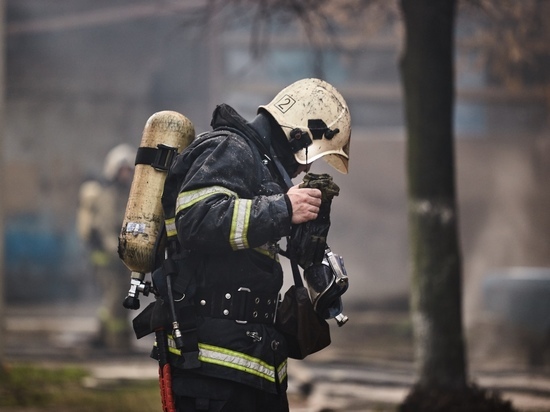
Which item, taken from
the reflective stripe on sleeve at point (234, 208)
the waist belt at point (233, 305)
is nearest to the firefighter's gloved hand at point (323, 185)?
the reflective stripe on sleeve at point (234, 208)

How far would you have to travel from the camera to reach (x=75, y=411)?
25.7 feet

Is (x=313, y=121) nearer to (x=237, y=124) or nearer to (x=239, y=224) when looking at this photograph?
(x=237, y=124)

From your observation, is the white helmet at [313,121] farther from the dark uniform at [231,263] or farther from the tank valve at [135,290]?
the tank valve at [135,290]

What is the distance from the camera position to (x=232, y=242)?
412 centimetres

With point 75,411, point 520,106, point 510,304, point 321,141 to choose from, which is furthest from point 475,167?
point 321,141

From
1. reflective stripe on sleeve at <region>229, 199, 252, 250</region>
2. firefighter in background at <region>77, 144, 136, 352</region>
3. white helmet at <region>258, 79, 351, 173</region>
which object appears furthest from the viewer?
firefighter in background at <region>77, 144, 136, 352</region>

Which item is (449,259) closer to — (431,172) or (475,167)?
(431,172)

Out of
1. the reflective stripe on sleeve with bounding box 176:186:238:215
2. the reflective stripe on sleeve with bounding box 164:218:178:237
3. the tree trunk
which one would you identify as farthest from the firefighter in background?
the reflective stripe on sleeve with bounding box 176:186:238:215

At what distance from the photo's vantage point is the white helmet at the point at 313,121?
14.6ft

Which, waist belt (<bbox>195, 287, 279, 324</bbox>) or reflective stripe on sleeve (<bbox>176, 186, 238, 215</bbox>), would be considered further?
waist belt (<bbox>195, 287, 279, 324</bbox>)

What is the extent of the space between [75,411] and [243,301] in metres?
3.91

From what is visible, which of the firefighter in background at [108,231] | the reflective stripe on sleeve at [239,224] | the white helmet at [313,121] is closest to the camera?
the reflective stripe on sleeve at [239,224]

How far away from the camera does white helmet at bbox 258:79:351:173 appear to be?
4449 mm

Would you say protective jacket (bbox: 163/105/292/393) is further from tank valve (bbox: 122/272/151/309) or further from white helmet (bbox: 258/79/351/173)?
tank valve (bbox: 122/272/151/309)
